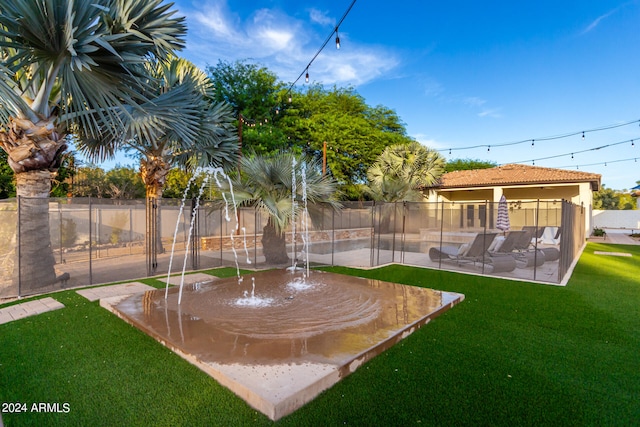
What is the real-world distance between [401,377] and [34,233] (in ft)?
23.6

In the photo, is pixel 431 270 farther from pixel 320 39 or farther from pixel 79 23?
pixel 79 23

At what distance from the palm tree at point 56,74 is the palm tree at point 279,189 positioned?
3402mm

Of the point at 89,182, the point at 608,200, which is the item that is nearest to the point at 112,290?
the point at 89,182

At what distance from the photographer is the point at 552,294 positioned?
6559 millimetres

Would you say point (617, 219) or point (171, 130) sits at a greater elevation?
point (171, 130)

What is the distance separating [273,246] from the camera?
9.86 metres

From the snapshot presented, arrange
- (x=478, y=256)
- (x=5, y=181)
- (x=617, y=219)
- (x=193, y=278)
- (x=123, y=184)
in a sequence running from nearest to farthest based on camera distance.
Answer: (x=193, y=278)
(x=478, y=256)
(x=5, y=181)
(x=123, y=184)
(x=617, y=219)

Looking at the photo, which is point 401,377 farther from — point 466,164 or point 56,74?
point 466,164

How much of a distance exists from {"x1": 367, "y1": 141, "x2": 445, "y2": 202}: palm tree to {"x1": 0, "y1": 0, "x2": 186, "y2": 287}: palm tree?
14879 millimetres

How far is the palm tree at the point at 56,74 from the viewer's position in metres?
5.07

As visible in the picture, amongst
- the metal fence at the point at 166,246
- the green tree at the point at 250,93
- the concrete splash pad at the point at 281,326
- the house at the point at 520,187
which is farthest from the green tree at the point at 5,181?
the house at the point at 520,187

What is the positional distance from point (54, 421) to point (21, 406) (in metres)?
0.48

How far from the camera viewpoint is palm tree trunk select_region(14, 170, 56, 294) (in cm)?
630

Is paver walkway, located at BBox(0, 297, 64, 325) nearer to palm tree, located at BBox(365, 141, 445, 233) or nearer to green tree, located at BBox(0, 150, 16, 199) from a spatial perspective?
green tree, located at BBox(0, 150, 16, 199)
